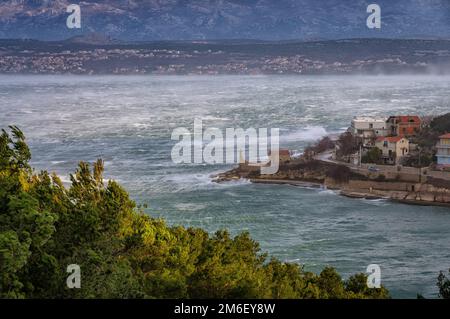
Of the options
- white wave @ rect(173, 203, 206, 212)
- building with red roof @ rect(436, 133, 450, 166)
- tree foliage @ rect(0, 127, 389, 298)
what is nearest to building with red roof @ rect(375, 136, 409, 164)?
building with red roof @ rect(436, 133, 450, 166)

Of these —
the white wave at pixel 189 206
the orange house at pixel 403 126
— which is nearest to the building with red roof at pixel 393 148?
the orange house at pixel 403 126

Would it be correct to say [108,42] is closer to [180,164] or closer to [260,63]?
[260,63]

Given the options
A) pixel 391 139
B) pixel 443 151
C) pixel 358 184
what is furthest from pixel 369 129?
pixel 358 184

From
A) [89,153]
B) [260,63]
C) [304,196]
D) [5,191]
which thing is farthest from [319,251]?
[260,63]

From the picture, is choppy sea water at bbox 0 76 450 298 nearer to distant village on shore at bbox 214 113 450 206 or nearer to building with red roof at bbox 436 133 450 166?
distant village on shore at bbox 214 113 450 206

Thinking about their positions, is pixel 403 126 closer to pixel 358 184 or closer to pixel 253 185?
pixel 358 184

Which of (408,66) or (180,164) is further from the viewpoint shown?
(408,66)

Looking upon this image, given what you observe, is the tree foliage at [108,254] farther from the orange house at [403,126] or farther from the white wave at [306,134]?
the white wave at [306,134]
